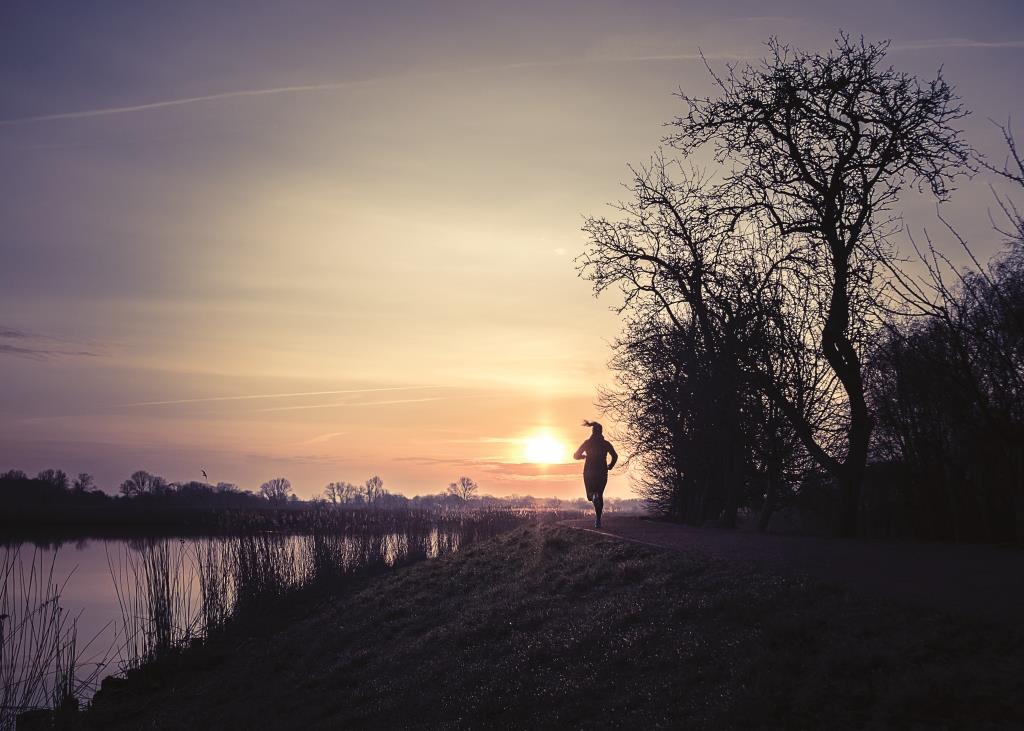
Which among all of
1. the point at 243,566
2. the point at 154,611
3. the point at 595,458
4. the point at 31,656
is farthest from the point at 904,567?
the point at 243,566

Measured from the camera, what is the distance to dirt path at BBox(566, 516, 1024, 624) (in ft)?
27.4

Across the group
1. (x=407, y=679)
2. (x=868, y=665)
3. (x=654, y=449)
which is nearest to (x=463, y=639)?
(x=407, y=679)

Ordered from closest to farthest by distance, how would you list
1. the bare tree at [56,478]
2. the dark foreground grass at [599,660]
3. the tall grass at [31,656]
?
1. the dark foreground grass at [599,660]
2. the tall grass at [31,656]
3. the bare tree at [56,478]

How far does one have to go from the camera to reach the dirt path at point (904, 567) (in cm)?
835

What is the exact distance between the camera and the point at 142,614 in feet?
59.1

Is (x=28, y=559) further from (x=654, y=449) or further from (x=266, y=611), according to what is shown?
(x=654, y=449)

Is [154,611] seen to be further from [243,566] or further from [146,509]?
[146,509]

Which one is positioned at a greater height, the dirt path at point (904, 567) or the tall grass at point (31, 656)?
the dirt path at point (904, 567)

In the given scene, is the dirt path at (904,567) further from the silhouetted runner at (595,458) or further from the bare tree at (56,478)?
the bare tree at (56,478)

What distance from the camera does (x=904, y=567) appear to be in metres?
11.2

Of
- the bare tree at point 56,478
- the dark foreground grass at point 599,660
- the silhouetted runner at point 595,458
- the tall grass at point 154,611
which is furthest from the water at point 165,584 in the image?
the bare tree at point 56,478

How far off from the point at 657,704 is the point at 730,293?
54.6 feet

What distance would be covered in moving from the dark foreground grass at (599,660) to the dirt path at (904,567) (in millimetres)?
625

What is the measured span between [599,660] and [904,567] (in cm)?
467
